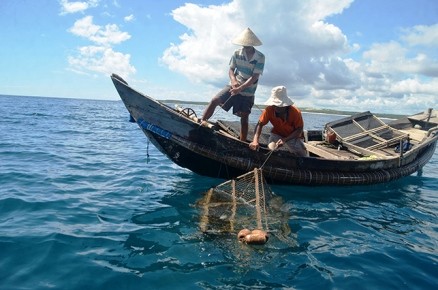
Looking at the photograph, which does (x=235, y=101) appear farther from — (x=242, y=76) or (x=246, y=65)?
(x=246, y=65)

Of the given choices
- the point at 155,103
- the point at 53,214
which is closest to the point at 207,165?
the point at 155,103

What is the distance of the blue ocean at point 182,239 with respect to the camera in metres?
4.27

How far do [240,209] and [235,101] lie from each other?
272cm

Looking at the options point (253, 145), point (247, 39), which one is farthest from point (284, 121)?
point (247, 39)

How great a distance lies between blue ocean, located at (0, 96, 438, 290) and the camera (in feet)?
14.0

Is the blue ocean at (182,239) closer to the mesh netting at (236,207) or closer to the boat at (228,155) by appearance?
the mesh netting at (236,207)

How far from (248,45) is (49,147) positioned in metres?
9.73

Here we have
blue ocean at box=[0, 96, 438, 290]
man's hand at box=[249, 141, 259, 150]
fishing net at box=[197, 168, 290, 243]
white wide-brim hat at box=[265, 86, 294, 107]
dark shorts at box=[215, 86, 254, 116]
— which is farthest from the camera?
dark shorts at box=[215, 86, 254, 116]

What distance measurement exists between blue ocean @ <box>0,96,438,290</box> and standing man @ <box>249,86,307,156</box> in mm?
1162

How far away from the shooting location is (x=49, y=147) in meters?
13.7

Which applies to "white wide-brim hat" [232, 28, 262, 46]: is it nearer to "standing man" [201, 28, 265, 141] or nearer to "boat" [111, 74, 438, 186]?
"standing man" [201, 28, 265, 141]

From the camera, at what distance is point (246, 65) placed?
7.62 m

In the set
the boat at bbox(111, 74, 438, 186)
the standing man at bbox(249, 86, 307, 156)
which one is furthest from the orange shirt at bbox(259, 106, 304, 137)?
the boat at bbox(111, 74, 438, 186)

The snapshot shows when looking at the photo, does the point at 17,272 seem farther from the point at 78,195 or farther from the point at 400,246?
the point at 400,246
